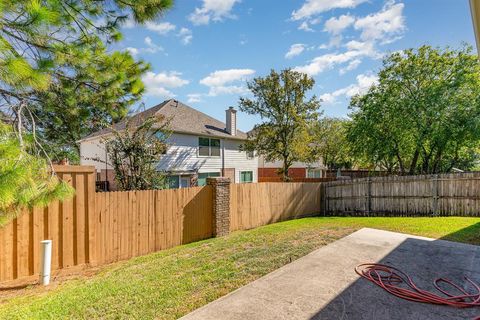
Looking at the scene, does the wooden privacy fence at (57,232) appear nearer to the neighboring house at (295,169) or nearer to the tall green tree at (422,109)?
the tall green tree at (422,109)

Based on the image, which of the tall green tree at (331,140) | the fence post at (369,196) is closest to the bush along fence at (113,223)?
the fence post at (369,196)

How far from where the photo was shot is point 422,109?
1410 cm

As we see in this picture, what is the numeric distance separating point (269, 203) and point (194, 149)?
8.33m

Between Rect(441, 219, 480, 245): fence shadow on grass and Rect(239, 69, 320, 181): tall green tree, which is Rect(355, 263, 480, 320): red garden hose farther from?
Rect(239, 69, 320, 181): tall green tree

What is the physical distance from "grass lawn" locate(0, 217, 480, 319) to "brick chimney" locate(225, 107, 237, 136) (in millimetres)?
13432

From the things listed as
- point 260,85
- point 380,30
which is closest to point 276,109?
point 260,85

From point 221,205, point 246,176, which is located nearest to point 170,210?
point 221,205

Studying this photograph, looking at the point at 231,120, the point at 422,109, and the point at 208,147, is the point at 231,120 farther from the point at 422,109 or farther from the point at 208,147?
the point at 422,109

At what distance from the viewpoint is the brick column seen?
841cm

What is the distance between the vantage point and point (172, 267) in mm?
5359

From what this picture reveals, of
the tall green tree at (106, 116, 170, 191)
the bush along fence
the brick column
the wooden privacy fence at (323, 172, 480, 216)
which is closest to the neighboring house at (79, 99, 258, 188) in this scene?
the tall green tree at (106, 116, 170, 191)

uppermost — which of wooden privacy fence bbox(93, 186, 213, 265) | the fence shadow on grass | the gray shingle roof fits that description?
the gray shingle roof

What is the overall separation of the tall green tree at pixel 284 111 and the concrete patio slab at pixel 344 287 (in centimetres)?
1203

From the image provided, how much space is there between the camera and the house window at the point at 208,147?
18.3m
